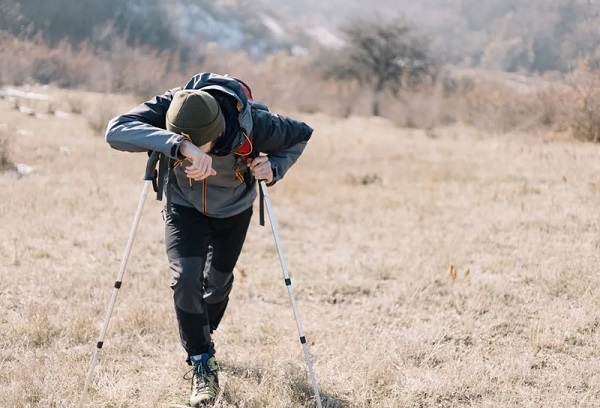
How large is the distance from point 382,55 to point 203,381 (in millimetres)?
32587

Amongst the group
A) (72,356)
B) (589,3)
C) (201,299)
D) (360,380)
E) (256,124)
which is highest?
(589,3)

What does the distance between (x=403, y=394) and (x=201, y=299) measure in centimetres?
135

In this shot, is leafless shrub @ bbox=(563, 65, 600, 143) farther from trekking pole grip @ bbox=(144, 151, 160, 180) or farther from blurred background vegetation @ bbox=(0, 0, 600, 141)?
trekking pole grip @ bbox=(144, 151, 160, 180)

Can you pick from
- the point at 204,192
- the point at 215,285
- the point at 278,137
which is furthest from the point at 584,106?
the point at 204,192

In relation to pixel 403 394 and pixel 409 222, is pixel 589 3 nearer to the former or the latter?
pixel 409 222

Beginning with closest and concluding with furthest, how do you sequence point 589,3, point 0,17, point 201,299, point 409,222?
point 201,299 < point 409,222 < point 0,17 < point 589,3

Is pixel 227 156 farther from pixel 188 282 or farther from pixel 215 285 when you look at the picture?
pixel 215 285

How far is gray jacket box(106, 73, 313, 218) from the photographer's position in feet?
10.4

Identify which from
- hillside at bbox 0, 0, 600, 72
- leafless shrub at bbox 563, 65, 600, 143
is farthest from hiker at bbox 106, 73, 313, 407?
hillside at bbox 0, 0, 600, 72

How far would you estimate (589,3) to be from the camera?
81.1ft

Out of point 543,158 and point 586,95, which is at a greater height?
point 586,95

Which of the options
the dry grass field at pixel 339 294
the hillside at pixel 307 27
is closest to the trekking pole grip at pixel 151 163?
the dry grass field at pixel 339 294

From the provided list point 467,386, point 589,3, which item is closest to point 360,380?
point 467,386

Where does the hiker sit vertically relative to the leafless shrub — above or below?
below
